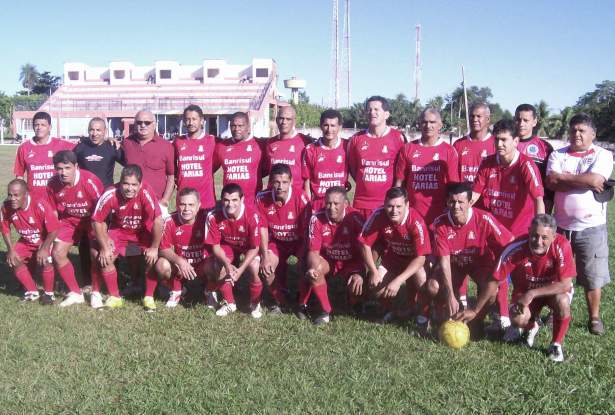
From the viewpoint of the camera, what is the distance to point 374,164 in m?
5.71

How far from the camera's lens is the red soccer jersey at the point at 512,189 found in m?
4.98

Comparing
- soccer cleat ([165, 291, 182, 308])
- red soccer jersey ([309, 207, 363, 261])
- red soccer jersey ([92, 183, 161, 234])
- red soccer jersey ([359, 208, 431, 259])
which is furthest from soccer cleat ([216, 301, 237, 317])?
red soccer jersey ([359, 208, 431, 259])

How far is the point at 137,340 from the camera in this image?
4762 millimetres

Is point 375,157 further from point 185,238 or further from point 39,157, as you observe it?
point 39,157

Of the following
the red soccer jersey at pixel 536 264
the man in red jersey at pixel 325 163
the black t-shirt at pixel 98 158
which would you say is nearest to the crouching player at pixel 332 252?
the man in red jersey at pixel 325 163

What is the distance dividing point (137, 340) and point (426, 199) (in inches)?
116

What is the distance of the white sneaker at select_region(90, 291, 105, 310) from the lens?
18.7 ft

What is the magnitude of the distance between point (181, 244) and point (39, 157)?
6.28 feet

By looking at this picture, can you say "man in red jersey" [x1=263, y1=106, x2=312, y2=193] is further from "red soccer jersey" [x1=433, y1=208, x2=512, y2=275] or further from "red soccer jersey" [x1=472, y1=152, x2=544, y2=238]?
"red soccer jersey" [x1=472, y1=152, x2=544, y2=238]

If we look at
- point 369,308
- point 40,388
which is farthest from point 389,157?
point 40,388

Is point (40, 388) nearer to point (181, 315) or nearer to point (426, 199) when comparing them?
point (181, 315)

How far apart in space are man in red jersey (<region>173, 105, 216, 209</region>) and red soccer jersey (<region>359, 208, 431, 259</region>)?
198cm

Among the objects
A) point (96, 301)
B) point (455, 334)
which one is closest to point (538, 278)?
point (455, 334)

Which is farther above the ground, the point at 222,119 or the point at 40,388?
the point at 222,119
